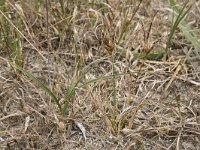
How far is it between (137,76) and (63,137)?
299 millimetres

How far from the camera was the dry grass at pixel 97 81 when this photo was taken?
4.21 feet

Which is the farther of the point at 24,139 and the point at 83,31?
the point at 83,31

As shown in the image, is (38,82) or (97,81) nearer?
(38,82)

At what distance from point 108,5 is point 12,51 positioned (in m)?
0.42

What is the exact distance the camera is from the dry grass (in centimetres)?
128

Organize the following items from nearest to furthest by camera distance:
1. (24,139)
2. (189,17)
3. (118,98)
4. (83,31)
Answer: (24,139)
(118,98)
(83,31)
(189,17)

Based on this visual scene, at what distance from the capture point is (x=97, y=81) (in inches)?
55.7

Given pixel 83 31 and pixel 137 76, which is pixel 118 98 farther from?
pixel 83 31

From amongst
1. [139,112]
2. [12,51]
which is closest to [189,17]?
[139,112]

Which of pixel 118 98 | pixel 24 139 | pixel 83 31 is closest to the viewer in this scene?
pixel 24 139

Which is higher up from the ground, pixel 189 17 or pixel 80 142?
pixel 189 17

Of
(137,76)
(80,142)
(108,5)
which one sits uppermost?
(108,5)

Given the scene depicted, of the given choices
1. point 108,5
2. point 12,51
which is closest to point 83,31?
point 108,5

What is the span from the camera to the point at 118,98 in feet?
4.58
